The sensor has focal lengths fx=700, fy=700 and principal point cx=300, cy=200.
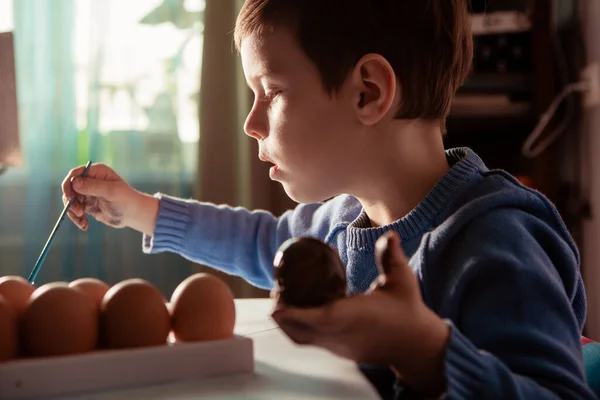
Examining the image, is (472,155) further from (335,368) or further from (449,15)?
(335,368)

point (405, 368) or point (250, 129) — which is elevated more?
point (250, 129)

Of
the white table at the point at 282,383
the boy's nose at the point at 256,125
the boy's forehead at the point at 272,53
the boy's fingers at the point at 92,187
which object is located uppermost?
the boy's forehead at the point at 272,53

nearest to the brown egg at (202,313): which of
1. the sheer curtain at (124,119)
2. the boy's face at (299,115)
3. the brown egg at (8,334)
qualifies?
the brown egg at (8,334)

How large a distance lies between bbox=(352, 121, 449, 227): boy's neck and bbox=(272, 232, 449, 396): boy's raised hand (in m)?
0.37

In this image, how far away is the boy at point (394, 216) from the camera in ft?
1.78

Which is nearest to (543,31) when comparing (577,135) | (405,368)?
(577,135)

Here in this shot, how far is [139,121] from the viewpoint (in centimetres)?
194

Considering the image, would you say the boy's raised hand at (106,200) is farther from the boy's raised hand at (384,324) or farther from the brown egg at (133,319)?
the boy's raised hand at (384,324)

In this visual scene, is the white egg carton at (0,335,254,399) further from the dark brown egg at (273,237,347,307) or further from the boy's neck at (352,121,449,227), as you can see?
the boy's neck at (352,121,449,227)

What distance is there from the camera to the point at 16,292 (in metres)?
0.60

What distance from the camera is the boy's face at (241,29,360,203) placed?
2.85ft

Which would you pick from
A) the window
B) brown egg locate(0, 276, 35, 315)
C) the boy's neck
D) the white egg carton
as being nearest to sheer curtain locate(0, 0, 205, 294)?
the window

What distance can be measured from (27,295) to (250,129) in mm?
398

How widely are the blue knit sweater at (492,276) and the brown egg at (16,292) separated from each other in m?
0.33
